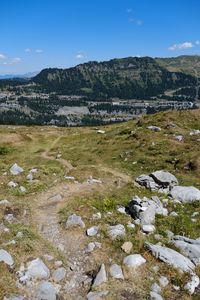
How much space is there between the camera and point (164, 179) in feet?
127

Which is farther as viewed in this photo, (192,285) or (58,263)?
(58,263)

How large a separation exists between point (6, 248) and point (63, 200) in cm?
1004

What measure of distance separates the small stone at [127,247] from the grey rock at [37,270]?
4.86 m

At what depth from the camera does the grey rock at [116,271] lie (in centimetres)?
2077

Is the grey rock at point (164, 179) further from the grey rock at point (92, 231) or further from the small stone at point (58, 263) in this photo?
the small stone at point (58, 263)

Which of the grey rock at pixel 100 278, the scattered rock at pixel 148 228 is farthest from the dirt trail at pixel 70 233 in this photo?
the scattered rock at pixel 148 228

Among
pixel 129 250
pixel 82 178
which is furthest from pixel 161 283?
pixel 82 178

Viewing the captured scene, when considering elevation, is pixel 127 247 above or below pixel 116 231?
below

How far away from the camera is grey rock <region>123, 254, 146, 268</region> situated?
71.5 feet

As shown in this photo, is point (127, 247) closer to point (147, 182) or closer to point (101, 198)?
point (101, 198)

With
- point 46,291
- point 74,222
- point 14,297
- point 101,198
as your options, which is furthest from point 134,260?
point 101,198

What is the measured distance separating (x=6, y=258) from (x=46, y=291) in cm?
365

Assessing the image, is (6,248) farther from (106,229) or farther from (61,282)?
(106,229)

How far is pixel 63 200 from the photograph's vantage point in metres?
32.5
